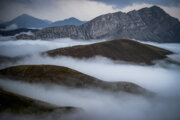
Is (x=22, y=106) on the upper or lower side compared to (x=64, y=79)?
lower

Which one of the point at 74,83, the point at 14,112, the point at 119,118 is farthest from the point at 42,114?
the point at 119,118

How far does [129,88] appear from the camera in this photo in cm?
13938

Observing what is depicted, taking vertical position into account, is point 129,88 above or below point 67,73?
below

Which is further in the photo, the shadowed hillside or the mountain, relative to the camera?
the mountain

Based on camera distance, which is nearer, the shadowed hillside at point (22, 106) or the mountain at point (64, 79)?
the shadowed hillside at point (22, 106)

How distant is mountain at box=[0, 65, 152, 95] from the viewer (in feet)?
444

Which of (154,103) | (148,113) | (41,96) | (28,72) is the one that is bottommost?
(148,113)

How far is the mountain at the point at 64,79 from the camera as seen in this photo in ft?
444

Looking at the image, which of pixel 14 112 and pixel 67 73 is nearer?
pixel 14 112

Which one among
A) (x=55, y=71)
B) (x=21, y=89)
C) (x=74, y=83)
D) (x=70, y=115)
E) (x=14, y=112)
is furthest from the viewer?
(x=55, y=71)

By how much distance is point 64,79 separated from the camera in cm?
13750

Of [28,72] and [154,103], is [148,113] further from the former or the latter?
[28,72]

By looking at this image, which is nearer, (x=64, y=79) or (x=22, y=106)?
(x=22, y=106)

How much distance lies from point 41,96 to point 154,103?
102678mm
